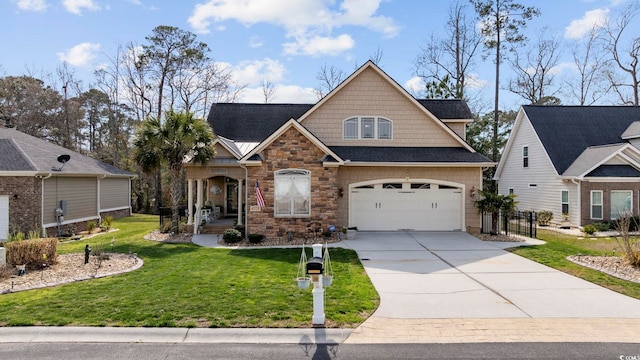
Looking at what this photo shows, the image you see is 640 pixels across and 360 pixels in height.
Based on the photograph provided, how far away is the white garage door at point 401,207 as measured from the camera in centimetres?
1741

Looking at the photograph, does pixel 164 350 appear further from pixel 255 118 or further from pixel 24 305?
pixel 255 118

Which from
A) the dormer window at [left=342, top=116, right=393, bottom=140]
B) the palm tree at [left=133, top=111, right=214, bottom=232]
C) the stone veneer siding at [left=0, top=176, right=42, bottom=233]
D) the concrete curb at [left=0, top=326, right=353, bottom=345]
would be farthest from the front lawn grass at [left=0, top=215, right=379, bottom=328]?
the stone veneer siding at [left=0, top=176, right=42, bottom=233]

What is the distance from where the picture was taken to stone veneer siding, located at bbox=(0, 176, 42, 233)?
54.1 feet

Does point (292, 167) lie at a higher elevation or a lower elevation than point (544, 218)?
higher

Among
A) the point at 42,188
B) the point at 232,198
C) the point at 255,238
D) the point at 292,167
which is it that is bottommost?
the point at 255,238

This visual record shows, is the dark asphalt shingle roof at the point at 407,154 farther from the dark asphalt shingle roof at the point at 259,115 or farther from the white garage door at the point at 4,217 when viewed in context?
the white garage door at the point at 4,217

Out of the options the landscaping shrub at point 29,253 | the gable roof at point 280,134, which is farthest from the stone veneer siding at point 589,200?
the landscaping shrub at point 29,253

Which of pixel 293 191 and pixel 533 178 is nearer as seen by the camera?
pixel 293 191

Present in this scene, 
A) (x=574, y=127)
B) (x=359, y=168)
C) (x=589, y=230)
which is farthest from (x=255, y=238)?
(x=574, y=127)

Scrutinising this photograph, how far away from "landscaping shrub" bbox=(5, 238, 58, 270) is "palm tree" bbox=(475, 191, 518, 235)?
1607 centimetres

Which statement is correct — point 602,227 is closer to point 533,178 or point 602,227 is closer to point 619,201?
point 619,201

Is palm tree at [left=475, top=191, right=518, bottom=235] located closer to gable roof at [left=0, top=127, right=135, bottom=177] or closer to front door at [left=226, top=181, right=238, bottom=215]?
front door at [left=226, top=181, right=238, bottom=215]

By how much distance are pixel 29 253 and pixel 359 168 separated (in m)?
12.4

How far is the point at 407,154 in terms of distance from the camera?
1741 centimetres
